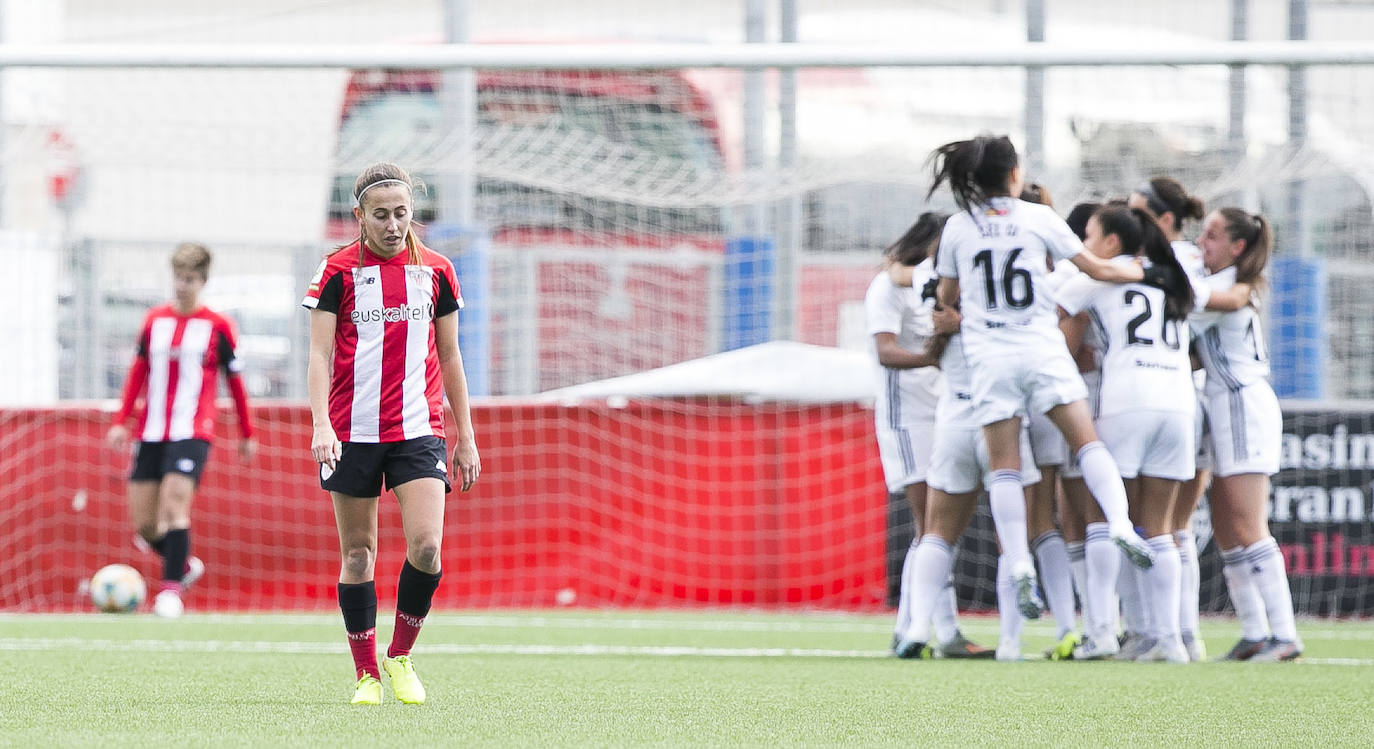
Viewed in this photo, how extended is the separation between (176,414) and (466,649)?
2.94 metres

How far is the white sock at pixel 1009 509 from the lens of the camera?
6.38 meters

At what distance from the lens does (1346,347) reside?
11602 millimetres

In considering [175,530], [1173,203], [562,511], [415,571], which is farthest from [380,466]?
[562,511]

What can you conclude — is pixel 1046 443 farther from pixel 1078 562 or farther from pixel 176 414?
pixel 176 414

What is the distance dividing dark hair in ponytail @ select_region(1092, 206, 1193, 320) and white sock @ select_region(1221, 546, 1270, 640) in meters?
1.05

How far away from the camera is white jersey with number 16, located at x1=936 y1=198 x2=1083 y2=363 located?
20.8 feet

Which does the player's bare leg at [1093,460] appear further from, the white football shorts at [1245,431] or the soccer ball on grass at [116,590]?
the soccer ball on grass at [116,590]

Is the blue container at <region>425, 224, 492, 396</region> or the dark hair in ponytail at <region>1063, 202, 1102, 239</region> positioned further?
the blue container at <region>425, 224, 492, 396</region>

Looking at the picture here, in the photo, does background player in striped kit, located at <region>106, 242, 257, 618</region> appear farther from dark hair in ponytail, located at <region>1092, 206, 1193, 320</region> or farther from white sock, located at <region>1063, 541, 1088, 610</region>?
dark hair in ponytail, located at <region>1092, 206, 1193, 320</region>

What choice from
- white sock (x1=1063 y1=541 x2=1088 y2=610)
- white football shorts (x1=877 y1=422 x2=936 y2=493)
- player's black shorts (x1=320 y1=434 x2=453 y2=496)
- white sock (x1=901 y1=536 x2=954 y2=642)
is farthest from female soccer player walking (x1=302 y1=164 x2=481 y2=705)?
white sock (x1=1063 y1=541 x2=1088 y2=610)

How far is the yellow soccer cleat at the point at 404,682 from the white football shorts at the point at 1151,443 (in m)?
3.04

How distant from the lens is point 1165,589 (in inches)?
263

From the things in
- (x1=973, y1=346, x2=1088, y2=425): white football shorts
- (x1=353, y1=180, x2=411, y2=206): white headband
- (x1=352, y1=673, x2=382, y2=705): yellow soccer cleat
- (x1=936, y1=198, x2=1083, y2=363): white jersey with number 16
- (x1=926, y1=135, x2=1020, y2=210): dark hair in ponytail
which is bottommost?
(x1=352, y1=673, x2=382, y2=705): yellow soccer cleat

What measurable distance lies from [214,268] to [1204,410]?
24.8 feet
